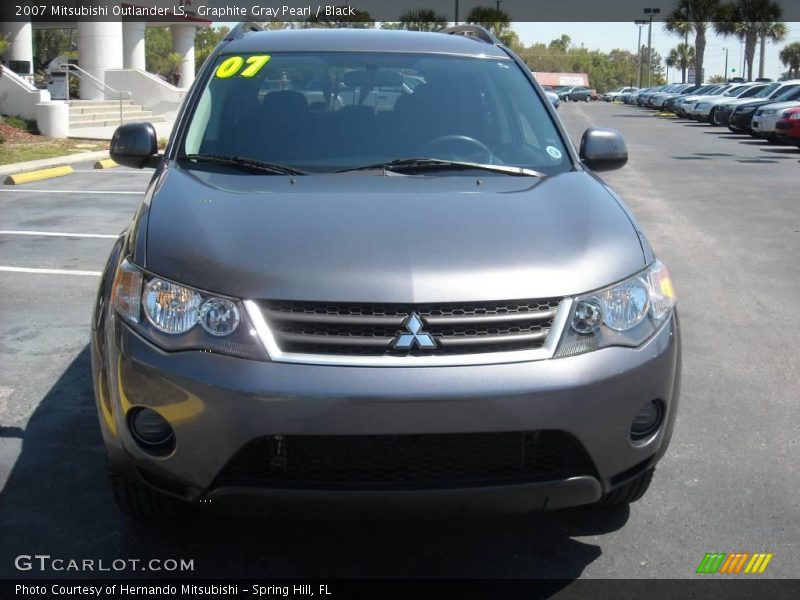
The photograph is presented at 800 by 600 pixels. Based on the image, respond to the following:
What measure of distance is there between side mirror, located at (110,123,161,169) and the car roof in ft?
1.94

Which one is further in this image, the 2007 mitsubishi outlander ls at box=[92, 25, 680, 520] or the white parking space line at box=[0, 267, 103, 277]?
the white parking space line at box=[0, 267, 103, 277]

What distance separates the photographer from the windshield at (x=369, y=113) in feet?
13.7

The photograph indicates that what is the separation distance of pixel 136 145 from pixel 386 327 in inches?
85.3

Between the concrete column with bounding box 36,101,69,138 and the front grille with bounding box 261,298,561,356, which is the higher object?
the concrete column with bounding box 36,101,69,138

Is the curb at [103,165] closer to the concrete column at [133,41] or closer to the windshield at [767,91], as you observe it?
the concrete column at [133,41]

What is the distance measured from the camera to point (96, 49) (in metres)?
29.1

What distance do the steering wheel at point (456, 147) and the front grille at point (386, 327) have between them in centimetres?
143

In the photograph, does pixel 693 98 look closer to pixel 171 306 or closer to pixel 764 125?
pixel 764 125

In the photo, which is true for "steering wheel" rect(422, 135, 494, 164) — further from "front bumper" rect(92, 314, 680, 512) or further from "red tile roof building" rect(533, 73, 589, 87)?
"red tile roof building" rect(533, 73, 589, 87)

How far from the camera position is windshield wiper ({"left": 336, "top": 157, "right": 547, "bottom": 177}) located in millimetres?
3980

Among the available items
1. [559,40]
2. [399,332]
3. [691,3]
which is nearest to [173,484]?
[399,332]

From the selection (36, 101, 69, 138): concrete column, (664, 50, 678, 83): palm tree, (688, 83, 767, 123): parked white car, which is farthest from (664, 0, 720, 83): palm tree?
(664, 50, 678, 83): palm tree

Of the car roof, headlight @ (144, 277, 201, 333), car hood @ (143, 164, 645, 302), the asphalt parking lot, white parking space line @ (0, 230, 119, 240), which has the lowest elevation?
the asphalt parking lot

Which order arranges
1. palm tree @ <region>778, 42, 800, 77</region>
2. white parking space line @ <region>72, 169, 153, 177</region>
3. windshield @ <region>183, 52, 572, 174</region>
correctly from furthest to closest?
palm tree @ <region>778, 42, 800, 77</region>, white parking space line @ <region>72, 169, 153, 177</region>, windshield @ <region>183, 52, 572, 174</region>
